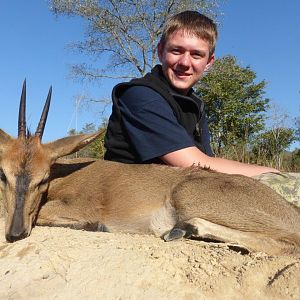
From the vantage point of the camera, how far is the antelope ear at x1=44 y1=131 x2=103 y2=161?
4984 millimetres

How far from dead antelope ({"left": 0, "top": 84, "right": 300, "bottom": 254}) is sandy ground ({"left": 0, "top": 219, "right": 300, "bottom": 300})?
1.48 ft

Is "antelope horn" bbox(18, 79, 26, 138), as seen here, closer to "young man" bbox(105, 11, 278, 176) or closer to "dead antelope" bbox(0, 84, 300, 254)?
"dead antelope" bbox(0, 84, 300, 254)

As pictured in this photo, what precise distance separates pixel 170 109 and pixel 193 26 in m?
1.04

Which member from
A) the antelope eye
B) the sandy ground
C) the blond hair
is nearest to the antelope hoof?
the sandy ground

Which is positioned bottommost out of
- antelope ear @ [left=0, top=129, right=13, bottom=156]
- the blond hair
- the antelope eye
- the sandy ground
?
the sandy ground

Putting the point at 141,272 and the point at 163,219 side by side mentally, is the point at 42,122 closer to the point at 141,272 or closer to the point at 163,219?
the point at 163,219

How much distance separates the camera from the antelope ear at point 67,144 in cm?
498

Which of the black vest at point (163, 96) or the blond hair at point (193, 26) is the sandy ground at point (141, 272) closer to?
the black vest at point (163, 96)

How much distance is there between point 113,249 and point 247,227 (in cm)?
125

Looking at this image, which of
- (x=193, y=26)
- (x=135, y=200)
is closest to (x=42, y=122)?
(x=135, y=200)

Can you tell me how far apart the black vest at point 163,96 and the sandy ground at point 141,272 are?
1579mm

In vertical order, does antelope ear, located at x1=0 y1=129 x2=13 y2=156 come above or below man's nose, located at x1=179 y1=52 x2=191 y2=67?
below

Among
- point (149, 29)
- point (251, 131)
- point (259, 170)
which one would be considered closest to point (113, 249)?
point (259, 170)

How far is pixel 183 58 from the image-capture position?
17.0 ft
